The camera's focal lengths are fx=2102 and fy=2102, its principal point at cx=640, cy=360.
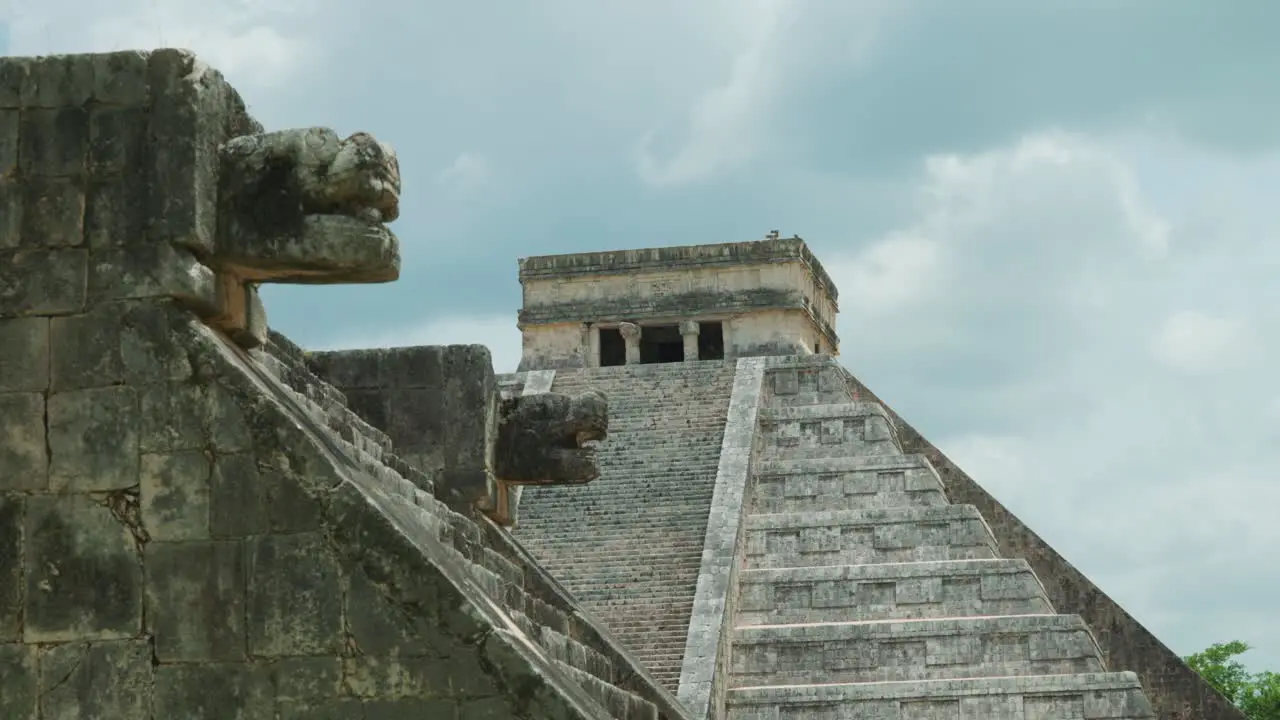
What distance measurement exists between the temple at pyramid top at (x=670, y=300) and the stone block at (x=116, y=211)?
844 inches

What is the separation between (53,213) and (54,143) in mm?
226

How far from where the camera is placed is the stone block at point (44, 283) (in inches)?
253

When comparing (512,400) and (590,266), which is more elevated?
(590,266)

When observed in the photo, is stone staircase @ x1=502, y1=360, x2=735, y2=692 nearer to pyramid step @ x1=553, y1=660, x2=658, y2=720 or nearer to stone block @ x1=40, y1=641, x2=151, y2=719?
pyramid step @ x1=553, y1=660, x2=658, y2=720

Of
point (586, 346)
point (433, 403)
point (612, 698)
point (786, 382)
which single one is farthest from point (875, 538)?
point (612, 698)

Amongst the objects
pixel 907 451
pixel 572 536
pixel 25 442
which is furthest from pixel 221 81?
pixel 907 451

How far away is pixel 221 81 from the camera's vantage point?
670 cm

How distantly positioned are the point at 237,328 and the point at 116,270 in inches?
20.4

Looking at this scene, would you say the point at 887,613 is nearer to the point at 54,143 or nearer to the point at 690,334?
the point at 690,334

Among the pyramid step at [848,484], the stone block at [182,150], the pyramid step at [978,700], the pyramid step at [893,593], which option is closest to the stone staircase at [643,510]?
the pyramid step at [848,484]

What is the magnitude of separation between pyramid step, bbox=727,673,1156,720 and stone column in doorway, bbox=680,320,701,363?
8609 mm

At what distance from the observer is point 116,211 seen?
6465 millimetres

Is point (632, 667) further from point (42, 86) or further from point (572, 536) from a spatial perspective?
point (572, 536)

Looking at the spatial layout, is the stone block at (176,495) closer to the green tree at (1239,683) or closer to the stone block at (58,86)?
the stone block at (58,86)
